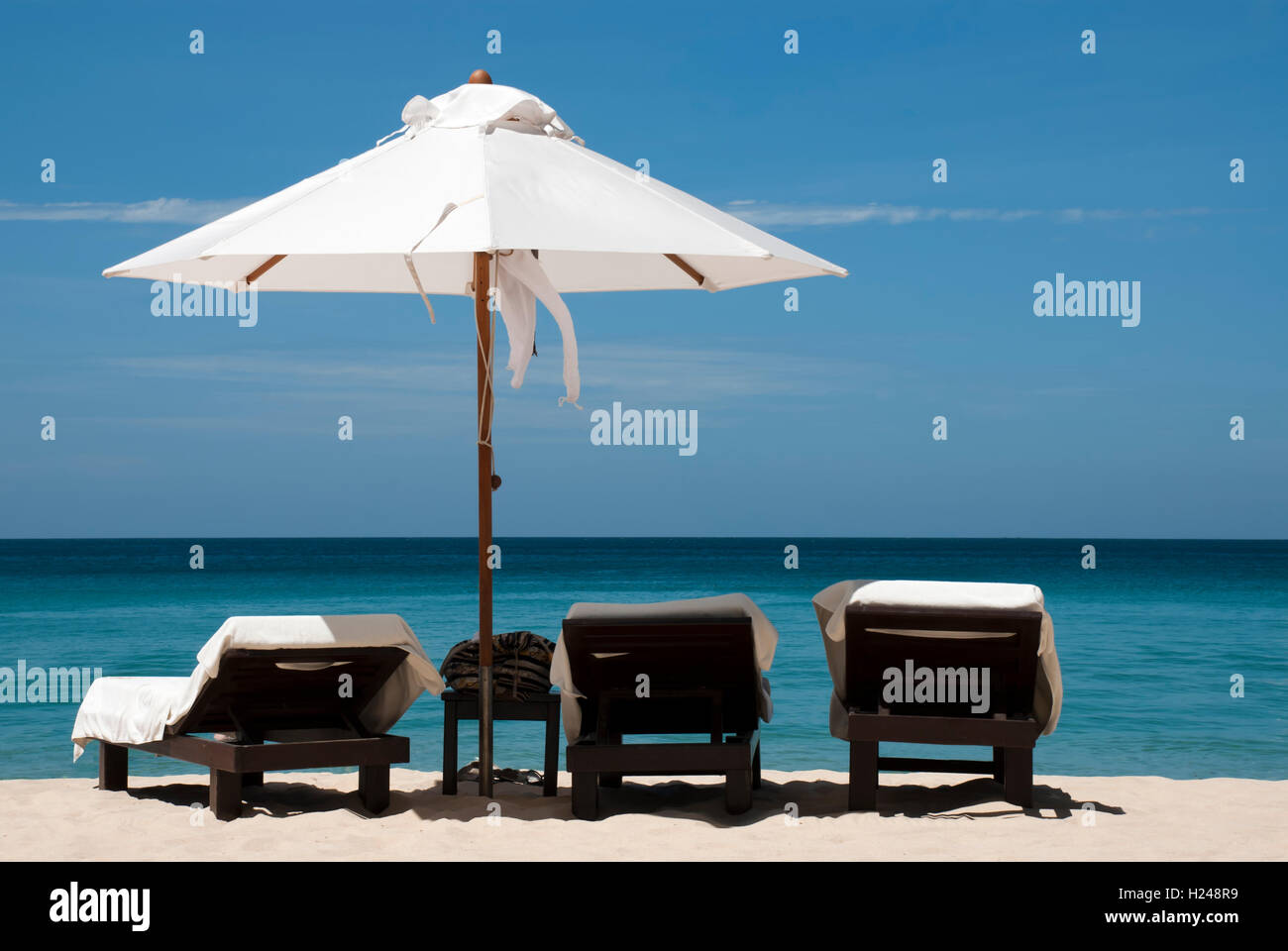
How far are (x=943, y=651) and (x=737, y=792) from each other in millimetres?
959

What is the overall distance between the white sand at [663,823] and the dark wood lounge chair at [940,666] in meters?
0.32

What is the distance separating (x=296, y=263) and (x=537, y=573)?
37.0 metres

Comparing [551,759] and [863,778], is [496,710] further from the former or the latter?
[863,778]

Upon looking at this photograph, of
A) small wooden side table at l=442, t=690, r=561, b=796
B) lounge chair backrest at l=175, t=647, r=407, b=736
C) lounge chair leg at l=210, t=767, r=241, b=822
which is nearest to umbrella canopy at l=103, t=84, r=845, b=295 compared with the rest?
lounge chair backrest at l=175, t=647, r=407, b=736

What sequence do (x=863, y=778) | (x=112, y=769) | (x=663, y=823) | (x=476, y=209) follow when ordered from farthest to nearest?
1. (x=112, y=769)
2. (x=863, y=778)
3. (x=663, y=823)
4. (x=476, y=209)

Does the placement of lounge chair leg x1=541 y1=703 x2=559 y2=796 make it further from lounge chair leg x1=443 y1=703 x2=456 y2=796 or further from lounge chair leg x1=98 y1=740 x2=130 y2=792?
lounge chair leg x1=98 y1=740 x2=130 y2=792

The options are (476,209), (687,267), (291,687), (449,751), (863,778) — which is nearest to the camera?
(476,209)

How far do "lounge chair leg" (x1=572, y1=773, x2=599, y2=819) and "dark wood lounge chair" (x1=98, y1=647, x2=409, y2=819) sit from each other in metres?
0.69

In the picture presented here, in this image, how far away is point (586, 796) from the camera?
16.1 ft

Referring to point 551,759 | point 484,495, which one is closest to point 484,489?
point 484,495

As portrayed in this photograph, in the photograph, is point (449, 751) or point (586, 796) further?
point (449, 751)

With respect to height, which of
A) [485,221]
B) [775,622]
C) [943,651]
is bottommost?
[775,622]

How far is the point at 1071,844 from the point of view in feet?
14.8
